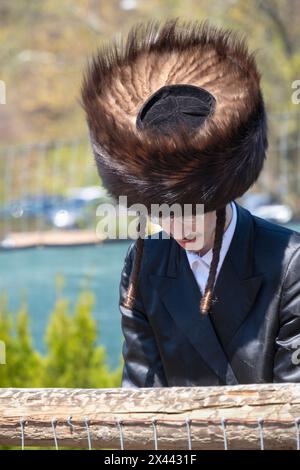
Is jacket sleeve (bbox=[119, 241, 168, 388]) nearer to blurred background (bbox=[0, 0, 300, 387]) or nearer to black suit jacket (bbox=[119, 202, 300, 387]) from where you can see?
black suit jacket (bbox=[119, 202, 300, 387])

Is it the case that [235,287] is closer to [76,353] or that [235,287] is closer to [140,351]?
[140,351]

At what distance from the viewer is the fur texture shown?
1.85m

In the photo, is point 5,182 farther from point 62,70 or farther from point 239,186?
point 62,70

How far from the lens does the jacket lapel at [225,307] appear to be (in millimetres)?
2109

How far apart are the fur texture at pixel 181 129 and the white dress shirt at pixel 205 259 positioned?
0.61 feet

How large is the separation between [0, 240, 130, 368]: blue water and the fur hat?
3.41 metres

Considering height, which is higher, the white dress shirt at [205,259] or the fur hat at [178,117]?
the fur hat at [178,117]

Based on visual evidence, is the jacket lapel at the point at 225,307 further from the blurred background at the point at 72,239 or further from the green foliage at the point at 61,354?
the green foliage at the point at 61,354

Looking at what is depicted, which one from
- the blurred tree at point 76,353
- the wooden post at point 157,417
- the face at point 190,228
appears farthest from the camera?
the blurred tree at point 76,353

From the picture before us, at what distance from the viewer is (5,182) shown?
7.00 m

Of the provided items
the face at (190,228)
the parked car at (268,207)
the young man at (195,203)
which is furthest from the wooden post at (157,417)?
the parked car at (268,207)

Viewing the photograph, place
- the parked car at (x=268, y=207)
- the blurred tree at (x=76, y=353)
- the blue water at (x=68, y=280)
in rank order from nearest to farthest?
the blurred tree at (x=76, y=353), the blue water at (x=68, y=280), the parked car at (x=268, y=207)

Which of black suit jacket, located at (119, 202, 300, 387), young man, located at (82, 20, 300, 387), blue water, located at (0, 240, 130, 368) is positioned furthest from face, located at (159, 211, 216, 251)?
blue water, located at (0, 240, 130, 368)

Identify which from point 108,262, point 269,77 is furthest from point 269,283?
point 269,77
